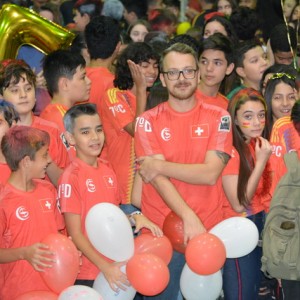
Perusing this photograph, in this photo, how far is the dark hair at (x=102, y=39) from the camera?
690 cm

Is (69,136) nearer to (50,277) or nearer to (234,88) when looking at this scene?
(50,277)

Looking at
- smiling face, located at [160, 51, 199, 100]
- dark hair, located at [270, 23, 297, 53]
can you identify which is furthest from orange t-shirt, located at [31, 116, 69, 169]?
dark hair, located at [270, 23, 297, 53]

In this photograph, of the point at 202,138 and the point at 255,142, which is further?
the point at 255,142

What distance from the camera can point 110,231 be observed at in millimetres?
4754

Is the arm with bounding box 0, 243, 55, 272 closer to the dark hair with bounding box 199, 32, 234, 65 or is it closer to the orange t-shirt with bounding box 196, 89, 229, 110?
the orange t-shirt with bounding box 196, 89, 229, 110

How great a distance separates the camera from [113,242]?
478cm

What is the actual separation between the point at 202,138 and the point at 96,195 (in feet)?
2.45

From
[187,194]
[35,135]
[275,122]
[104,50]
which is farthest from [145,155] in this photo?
[104,50]

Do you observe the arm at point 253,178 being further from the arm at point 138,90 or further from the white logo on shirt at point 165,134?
the arm at point 138,90

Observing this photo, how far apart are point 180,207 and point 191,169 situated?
0.24 m

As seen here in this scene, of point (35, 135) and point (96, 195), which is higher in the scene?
point (35, 135)

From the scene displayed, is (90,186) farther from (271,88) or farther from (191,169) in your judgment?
(271,88)

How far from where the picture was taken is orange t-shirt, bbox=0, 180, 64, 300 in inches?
190

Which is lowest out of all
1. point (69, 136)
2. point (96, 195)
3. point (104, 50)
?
point (96, 195)
